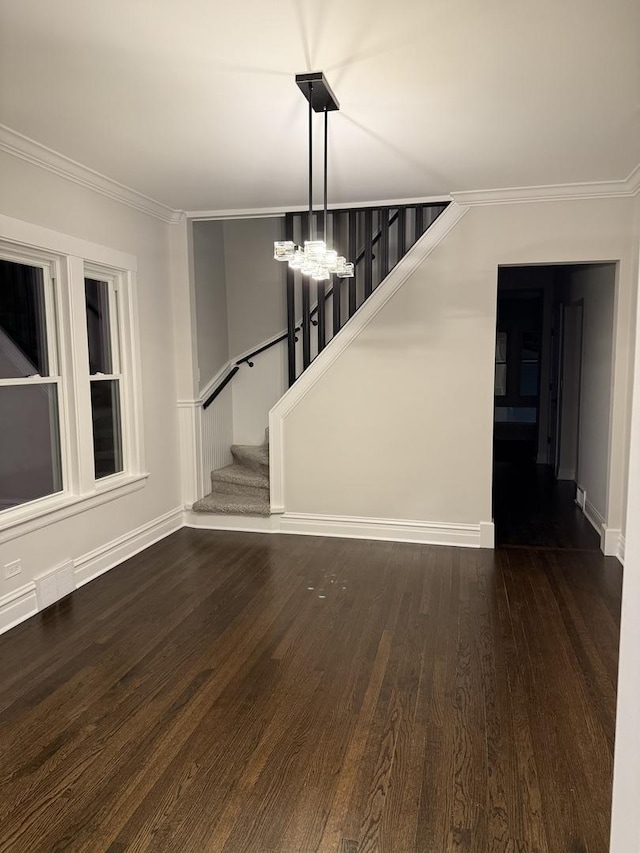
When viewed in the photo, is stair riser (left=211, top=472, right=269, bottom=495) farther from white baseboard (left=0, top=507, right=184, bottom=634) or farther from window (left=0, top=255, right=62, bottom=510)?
window (left=0, top=255, right=62, bottom=510)

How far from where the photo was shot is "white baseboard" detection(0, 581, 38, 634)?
3.27 m

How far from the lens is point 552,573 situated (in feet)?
13.4

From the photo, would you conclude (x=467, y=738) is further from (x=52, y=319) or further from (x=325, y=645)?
(x=52, y=319)

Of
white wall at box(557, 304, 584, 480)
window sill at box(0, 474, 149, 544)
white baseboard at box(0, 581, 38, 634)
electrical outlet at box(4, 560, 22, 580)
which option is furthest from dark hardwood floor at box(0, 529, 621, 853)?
white wall at box(557, 304, 584, 480)

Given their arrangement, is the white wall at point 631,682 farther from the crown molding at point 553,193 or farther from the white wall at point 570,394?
the white wall at point 570,394

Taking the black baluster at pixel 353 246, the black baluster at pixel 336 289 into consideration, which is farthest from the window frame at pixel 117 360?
the black baluster at pixel 353 246

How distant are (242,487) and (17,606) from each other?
232cm

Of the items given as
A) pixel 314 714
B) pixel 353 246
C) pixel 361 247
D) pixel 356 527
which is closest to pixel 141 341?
pixel 353 246

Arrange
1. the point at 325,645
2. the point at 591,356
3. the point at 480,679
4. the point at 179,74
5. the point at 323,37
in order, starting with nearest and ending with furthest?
the point at 323,37
the point at 179,74
the point at 480,679
the point at 325,645
the point at 591,356

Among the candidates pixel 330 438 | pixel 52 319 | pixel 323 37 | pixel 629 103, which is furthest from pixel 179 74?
pixel 330 438

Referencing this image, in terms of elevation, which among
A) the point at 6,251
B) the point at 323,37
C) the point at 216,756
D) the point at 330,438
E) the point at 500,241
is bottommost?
the point at 216,756

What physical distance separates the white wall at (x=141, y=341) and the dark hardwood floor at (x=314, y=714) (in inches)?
15.1

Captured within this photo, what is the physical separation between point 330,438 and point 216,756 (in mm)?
2933

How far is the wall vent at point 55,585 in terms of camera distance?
11.6ft
